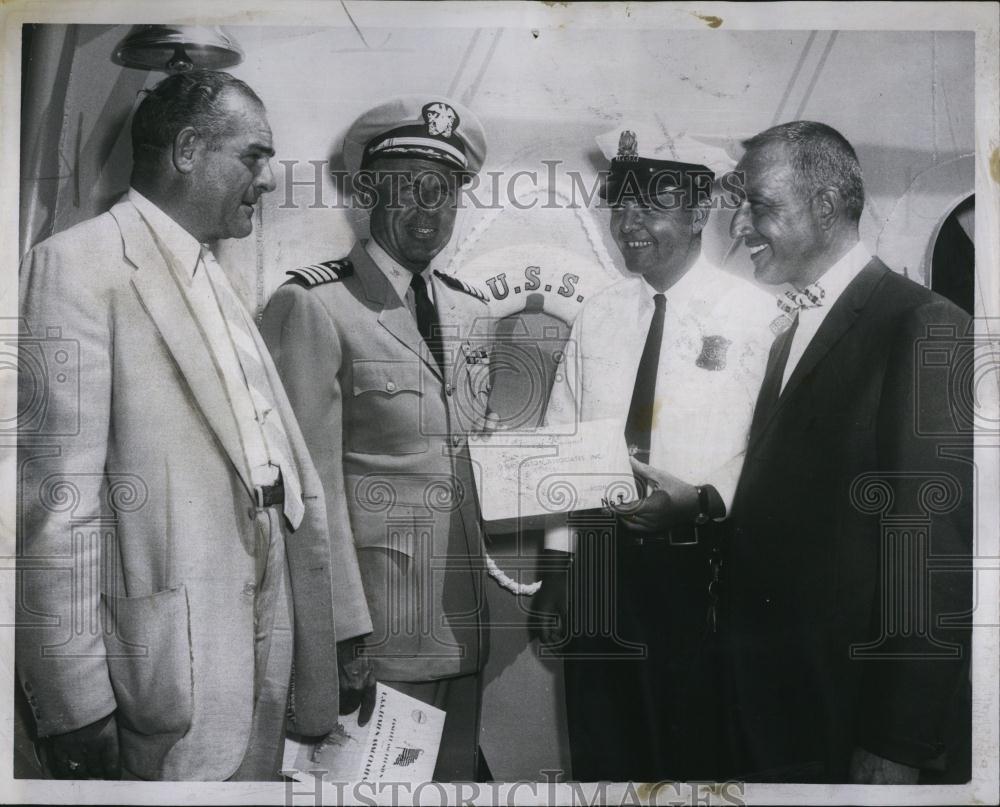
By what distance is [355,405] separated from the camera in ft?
8.70

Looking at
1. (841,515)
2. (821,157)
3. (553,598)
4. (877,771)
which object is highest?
(821,157)

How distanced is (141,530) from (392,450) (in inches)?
28.2

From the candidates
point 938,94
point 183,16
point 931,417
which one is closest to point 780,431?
point 931,417

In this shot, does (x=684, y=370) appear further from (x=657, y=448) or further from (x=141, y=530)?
(x=141, y=530)

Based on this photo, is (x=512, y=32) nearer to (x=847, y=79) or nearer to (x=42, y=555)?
(x=847, y=79)

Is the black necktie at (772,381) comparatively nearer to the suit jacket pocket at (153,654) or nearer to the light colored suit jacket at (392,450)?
the light colored suit jacket at (392,450)

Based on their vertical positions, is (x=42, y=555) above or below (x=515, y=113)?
below

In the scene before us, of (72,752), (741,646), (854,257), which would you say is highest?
(854,257)

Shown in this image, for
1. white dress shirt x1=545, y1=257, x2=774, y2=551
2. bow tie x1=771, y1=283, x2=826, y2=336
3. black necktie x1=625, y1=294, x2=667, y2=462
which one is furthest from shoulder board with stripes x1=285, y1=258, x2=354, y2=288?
bow tie x1=771, y1=283, x2=826, y2=336

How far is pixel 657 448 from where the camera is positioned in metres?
2.70

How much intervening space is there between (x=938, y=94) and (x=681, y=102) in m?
0.75

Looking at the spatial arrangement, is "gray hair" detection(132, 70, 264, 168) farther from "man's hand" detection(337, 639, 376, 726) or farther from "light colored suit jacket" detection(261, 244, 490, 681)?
"man's hand" detection(337, 639, 376, 726)

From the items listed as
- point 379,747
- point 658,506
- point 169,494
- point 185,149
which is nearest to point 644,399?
point 658,506

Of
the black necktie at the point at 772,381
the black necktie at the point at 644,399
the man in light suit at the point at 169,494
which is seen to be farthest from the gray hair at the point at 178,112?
the black necktie at the point at 772,381
